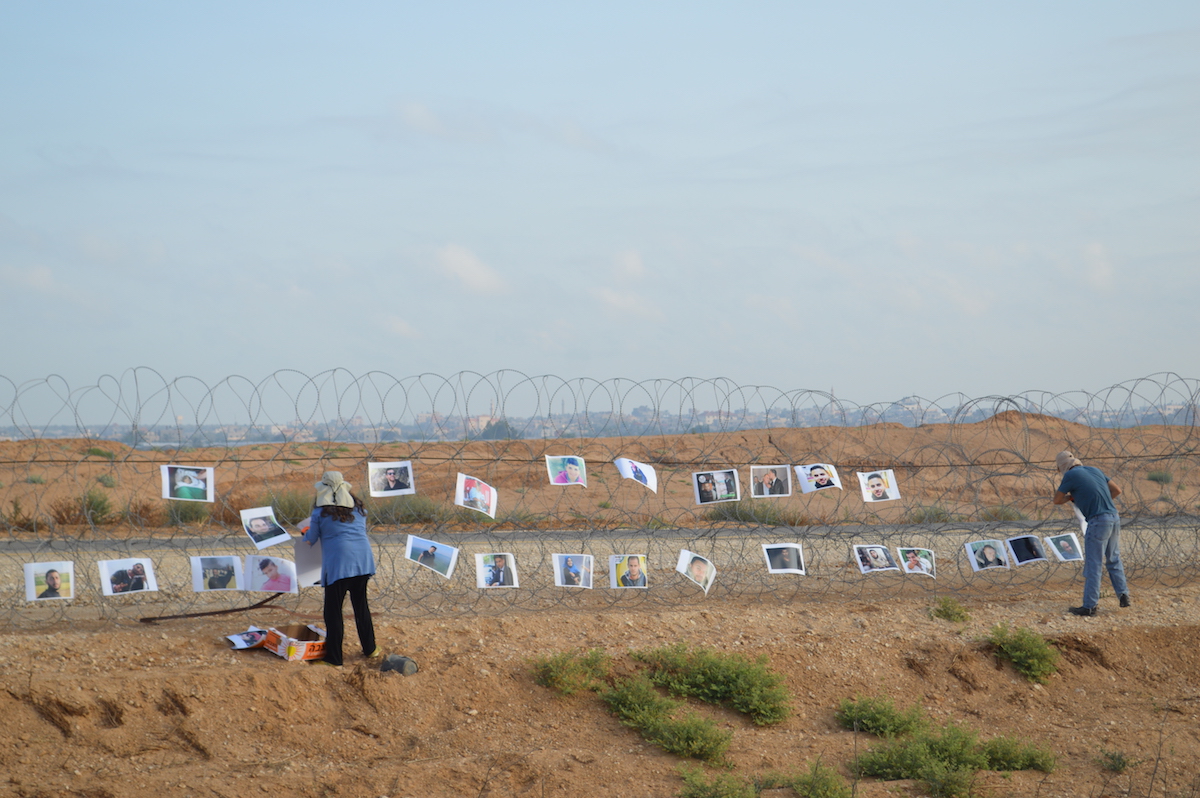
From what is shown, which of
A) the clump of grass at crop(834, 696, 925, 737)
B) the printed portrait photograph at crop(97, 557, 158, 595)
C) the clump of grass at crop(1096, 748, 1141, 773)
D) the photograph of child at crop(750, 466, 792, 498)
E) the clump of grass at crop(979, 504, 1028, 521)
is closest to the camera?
the clump of grass at crop(1096, 748, 1141, 773)

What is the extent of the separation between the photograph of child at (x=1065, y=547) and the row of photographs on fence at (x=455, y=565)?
0.01 m

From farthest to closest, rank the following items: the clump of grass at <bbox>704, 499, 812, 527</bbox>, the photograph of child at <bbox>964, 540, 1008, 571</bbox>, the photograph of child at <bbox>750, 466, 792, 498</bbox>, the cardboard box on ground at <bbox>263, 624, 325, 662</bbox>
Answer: the clump of grass at <bbox>704, 499, 812, 527</bbox> < the photograph of child at <bbox>964, 540, 1008, 571</bbox> < the photograph of child at <bbox>750, 466, 792, 498</bbox> < the cardboard box on ground at <bbox>263, 624, 325, 662</bbox>

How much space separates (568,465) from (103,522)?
13081 millimetres

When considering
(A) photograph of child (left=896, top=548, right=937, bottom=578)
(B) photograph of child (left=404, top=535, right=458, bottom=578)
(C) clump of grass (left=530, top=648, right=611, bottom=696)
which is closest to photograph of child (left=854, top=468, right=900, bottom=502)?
(A) photograph of child (left=896, top=548, right=937, bottom=578)

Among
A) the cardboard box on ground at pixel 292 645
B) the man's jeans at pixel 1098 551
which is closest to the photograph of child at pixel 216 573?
the cardboard box on ground at pixel 292 645

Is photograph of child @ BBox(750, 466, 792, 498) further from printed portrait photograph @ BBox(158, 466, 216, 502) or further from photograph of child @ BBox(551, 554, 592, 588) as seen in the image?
printed portrait photograph @ BBox(158, 466, 216, 502)

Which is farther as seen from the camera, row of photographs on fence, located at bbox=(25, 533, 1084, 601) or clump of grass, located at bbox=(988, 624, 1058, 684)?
clump of grass, located at bbox=(988, 624, 1058, 684)

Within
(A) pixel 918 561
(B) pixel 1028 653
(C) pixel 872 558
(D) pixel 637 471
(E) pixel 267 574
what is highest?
(D) pixel 637 471

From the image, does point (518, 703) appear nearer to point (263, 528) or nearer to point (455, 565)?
point (455, 565)

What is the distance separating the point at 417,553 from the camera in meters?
8.55

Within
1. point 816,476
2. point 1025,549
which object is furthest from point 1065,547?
point 816,476

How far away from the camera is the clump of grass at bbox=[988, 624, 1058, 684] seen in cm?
861

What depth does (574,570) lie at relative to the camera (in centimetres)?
934

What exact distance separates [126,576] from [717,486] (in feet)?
19.7
